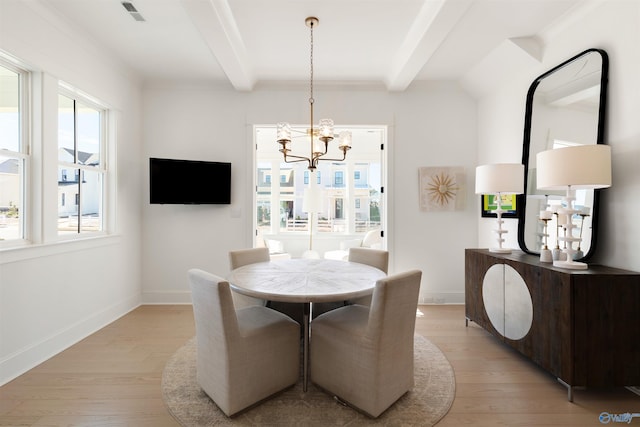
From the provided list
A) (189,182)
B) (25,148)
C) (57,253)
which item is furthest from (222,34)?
(57,253)

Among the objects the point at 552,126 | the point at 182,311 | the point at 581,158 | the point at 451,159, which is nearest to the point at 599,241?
the point at 581,158

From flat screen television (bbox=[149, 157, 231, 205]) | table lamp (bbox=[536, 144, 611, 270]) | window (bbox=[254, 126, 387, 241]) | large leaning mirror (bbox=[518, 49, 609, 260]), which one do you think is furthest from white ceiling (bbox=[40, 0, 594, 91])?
window (bbox=[254, 126, 387, 241])

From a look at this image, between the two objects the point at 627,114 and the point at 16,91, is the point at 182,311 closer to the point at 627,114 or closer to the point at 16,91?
the point at 16,91

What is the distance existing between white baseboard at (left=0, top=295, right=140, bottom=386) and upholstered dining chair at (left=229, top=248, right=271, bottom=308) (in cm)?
144

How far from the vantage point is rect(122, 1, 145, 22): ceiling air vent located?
2281 mm

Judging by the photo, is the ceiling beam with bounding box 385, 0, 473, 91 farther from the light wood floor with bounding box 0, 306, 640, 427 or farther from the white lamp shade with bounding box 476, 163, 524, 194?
the light wood floor with bounding box 0, 306, 640, 427

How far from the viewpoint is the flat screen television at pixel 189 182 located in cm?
336

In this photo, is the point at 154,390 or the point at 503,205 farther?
the point at 503,205

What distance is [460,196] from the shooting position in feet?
12.2

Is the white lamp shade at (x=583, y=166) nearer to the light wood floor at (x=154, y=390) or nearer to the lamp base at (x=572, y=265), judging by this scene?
the lamp base at (x=572, y=265)

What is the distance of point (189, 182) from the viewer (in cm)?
348

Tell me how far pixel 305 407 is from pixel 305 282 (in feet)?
2.43

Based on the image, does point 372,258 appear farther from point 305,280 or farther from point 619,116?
point 619,116

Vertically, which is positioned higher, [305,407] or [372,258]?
[372,258]
